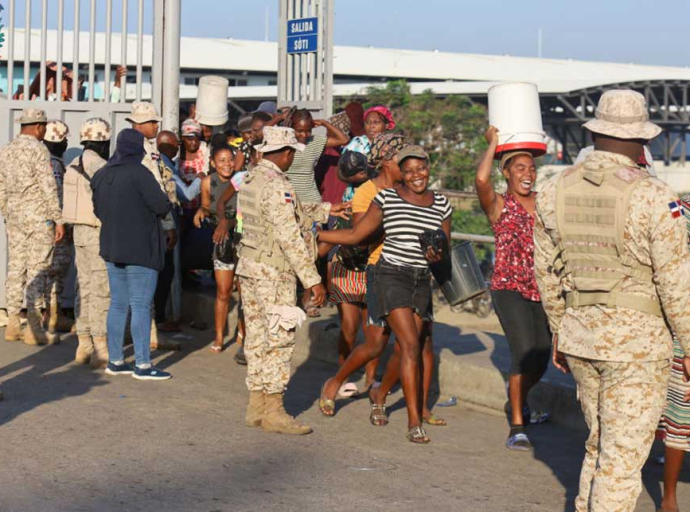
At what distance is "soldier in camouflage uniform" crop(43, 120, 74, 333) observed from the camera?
1084 cm

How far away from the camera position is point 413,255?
7457 millimetres

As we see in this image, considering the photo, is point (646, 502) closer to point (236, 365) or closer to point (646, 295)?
point (646, 295)

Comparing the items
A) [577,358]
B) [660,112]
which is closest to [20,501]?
[577,358]

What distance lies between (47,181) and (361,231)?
161 inches

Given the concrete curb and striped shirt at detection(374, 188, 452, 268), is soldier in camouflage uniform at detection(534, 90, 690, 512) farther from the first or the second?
the concrete curb

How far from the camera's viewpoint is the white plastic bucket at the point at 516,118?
766 centimetres

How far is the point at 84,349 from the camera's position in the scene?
32.1 feet

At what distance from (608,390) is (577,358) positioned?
196 mm

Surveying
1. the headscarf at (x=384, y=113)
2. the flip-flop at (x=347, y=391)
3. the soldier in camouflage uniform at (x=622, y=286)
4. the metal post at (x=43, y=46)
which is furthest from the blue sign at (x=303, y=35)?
the soldier in camouflage uniform at (x=622, y=286)

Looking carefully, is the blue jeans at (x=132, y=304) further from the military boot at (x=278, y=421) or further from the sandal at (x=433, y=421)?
the sandal at (x=433, y=421)

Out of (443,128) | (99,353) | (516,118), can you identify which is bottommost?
(99,353)

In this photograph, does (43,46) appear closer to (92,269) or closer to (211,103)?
(211,103)

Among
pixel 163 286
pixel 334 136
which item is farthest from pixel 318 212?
pixel 163 286

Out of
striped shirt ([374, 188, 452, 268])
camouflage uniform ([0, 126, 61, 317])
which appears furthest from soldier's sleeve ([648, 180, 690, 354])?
camouflage uniform ([0, 126, 61, 317])
